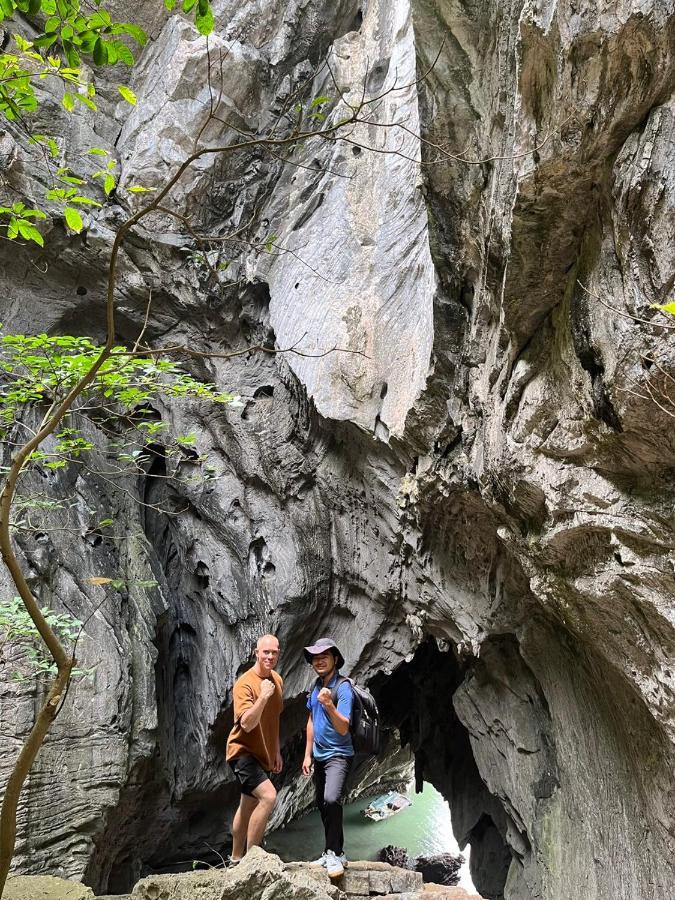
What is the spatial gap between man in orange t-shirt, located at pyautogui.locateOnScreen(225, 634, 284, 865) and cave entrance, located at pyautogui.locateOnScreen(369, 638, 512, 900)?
3.73 metres

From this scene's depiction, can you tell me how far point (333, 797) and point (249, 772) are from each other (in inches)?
22.1

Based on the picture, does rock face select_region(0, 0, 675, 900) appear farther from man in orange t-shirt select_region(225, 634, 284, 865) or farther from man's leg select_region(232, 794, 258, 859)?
man in orange t-shirt select_region(225, 634, 284, 865)

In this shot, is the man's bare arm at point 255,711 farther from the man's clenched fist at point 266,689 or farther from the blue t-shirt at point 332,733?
the blue t-shirt at point 332,733

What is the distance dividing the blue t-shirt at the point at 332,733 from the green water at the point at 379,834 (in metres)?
6.44

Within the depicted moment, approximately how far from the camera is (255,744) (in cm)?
460

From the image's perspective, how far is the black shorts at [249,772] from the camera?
457 cm

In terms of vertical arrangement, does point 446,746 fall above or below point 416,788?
above

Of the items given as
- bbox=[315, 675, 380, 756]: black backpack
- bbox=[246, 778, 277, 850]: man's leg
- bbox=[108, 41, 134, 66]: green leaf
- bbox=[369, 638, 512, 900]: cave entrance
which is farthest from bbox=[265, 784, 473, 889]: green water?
bbox=[108, 41, 134, 66]: green leaf

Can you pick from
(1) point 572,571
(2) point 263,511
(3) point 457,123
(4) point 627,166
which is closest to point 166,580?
(2) point 263,511

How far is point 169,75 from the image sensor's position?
28.8ft

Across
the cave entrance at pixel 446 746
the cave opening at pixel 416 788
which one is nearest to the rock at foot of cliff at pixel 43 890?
the cave opening at pixel 416 788

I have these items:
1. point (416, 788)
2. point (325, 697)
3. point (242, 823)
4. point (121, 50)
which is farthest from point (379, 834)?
point (121, 50)

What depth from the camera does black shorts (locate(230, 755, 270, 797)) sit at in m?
4.57

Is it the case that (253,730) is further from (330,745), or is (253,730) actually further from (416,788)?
(416,788)
